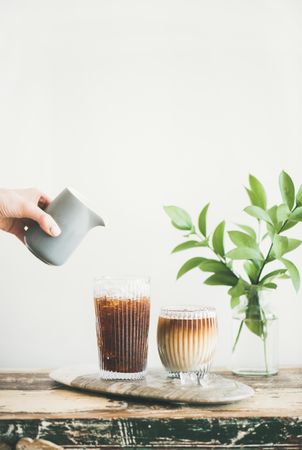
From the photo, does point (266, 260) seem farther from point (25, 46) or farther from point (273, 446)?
point (25, 46)

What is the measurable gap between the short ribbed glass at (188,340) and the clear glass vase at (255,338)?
0.52 ft

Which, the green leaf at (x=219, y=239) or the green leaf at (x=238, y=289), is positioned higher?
the green leaf at (x=219, y=239)

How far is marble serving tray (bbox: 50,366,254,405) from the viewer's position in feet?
3.43

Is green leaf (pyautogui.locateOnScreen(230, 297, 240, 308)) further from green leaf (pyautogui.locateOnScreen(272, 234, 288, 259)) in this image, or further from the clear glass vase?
green leaf (pyautogui.locateOnScreen(272, 234, 288, 259))

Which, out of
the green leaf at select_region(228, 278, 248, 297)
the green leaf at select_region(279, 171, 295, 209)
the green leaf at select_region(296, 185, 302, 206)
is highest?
the green leaf at select_region(279, 171, 295, 209)

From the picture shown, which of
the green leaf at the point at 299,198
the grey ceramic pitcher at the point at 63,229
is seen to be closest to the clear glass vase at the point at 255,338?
the green leaf at the point at 299,198

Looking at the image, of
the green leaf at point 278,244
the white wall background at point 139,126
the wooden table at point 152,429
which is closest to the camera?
the wooden table at point 152,429

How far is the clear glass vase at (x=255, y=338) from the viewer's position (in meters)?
1.34

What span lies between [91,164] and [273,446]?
89cm

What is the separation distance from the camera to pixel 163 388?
111 centimetres

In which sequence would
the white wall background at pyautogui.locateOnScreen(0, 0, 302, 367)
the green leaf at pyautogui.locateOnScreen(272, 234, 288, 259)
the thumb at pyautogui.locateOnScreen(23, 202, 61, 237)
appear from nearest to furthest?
the thumb at pyautogui.locateOnScreen(23, 202, 61, 237) < the green leaf at pyautogui.locateOnScreen(272, 234, 288, 259) < the white wall background at pyautogui.locateOnScreen(0, 0, 302, 367)

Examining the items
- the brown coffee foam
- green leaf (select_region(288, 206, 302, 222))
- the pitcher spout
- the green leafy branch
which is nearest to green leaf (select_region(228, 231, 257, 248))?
the green leafy branch

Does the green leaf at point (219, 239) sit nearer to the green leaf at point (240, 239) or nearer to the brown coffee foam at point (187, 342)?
the green leaf at point (240, 239)

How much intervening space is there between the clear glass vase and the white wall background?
208 millimetres
